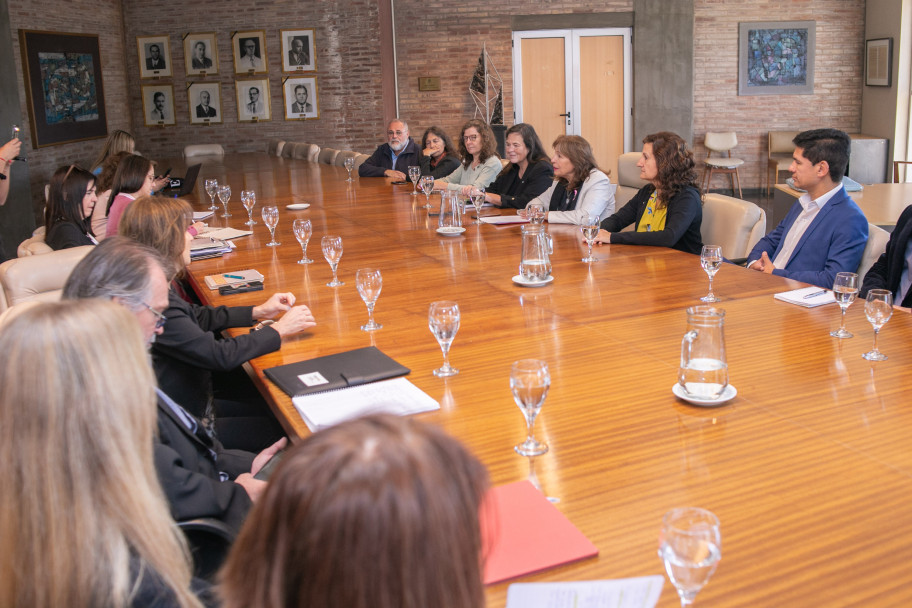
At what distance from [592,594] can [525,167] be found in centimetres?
493

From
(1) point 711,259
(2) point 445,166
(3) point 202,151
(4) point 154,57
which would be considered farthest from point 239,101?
(1) point 711,259

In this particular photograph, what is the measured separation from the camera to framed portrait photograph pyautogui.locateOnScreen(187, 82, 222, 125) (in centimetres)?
1286

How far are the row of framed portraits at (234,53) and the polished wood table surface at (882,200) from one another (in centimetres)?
823

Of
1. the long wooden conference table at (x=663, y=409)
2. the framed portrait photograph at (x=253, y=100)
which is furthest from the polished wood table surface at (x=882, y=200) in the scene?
the framed portrait photograph at (x=253, y=100)

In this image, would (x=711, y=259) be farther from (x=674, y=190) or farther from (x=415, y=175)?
(x=415, y=175)

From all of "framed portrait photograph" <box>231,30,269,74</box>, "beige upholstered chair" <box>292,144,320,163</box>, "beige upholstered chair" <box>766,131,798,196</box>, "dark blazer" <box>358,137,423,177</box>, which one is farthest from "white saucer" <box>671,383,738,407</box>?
"framed portrait photograph" <box>231,30,269,74</box>

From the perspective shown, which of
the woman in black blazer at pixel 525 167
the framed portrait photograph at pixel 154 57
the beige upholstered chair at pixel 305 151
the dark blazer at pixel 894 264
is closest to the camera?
the dark blazer at pixel 894 264

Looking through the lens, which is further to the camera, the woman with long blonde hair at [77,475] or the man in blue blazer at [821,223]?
the man in blue blazer at [821,223]

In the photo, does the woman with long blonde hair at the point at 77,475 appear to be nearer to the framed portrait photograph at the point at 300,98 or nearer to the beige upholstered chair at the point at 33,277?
the beige upholstered chair at the point at 33,277

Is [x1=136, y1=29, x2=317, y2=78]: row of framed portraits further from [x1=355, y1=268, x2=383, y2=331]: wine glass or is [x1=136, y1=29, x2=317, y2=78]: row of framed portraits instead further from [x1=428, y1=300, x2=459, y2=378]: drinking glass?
[x1=428, y1=300, x2=459, y2=378]: drinking glass

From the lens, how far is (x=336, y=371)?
2.21m

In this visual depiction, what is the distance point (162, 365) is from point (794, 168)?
113 inches

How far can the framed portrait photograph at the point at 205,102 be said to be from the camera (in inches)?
506

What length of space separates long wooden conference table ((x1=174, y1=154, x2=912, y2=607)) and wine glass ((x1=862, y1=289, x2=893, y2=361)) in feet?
0.13
